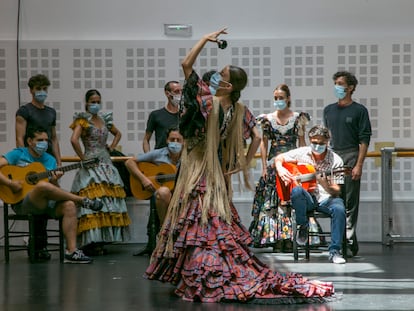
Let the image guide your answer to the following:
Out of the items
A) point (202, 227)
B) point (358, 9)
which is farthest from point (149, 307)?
point (358, 9)

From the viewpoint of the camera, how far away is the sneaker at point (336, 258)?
23.5ft

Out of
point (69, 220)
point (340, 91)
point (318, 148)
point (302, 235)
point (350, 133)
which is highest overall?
point (340, 91)

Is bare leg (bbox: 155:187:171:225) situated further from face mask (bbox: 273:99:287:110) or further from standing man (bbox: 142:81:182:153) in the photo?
face mask (bbox: 273:99:287:110)

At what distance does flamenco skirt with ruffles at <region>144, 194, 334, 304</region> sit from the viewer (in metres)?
5.16

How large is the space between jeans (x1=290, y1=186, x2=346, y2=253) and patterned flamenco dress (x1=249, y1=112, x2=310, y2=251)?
57 centimetres

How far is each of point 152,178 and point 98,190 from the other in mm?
489

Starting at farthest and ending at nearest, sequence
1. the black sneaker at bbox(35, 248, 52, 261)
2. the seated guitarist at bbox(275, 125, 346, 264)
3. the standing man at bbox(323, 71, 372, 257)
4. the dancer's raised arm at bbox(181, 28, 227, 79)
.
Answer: the standing man at bbox(323, 71, 372, 257)
the black sneaker at bbox(35, 248, 52, 261)
the seated guitarist at bbox(275, 125, 346, 264)
the dancer's raised arm at bbox(181, 28, 227, 79)

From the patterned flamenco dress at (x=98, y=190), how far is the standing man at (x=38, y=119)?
0.23 meters

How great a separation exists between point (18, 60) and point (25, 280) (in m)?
3.34

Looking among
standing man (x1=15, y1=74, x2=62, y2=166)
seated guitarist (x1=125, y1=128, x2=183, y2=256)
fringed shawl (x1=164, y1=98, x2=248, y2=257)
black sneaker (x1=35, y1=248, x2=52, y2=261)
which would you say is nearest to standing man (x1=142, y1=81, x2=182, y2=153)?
seated guitarist (x1=125, y1=128, x2=183, y2=256)

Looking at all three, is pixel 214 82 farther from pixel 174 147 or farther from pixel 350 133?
pixel 350 133

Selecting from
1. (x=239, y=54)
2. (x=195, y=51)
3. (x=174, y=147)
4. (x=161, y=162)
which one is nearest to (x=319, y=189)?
(x=174, y=147)

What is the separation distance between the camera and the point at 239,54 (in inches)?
359

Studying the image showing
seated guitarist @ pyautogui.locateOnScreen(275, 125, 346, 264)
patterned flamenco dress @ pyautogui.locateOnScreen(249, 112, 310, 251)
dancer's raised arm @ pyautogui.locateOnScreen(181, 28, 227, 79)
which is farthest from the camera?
patterned flamenco dress @ pyautogui.locateOnScreen(249, 112, 310, 251)
